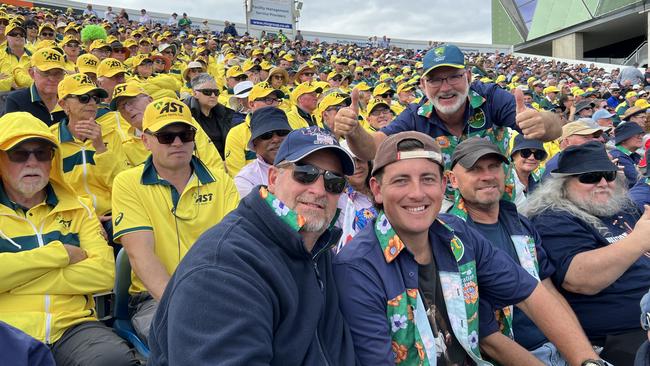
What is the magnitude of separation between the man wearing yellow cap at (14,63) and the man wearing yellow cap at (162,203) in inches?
232

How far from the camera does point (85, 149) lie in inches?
177

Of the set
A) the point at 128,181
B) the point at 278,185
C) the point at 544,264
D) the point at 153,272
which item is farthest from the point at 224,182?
the point at 544,264

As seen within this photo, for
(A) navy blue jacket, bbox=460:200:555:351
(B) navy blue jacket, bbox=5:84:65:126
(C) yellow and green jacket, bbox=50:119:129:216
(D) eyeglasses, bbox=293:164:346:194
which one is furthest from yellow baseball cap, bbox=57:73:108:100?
(A) navy blue jacket, bbox=460:200:555:351

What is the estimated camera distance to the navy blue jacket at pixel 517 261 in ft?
9.87

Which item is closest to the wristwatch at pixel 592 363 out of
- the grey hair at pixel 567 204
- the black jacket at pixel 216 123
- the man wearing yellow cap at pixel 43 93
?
the grey hair at pixel 567 204

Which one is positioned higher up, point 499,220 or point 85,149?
point 85,149

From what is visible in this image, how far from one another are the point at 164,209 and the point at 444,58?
7.52 feet

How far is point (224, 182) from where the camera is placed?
3.74 metres

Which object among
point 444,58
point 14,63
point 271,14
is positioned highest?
point 271,14

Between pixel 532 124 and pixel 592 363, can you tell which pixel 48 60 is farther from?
pixel 592 363

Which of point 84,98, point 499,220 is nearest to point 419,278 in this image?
point 499,220

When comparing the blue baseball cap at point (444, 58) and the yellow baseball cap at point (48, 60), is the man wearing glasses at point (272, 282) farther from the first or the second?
the yellow baseball cap at point (48, 60)

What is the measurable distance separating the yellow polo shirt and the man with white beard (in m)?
1.08

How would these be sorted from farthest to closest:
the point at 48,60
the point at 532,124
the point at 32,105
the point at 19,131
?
the point at 48,60 → the point at 32,105 → the point at 532,124 → the point at 19,131
